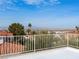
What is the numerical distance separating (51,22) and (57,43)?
23.9ft

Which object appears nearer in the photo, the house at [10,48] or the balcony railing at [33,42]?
the house at [10,48]

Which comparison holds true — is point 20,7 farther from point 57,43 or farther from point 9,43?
point 9,43

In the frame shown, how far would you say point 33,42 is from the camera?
289 inches

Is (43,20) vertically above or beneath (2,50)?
above

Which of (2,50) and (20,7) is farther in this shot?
(20,7)

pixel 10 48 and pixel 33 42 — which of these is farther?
pixel 33 42

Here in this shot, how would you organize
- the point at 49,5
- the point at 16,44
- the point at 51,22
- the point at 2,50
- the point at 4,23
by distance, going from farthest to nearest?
the point at 4,23 < the point at 51,22 < the point at 49,5 < the point at 16,44 < the point at 2,50

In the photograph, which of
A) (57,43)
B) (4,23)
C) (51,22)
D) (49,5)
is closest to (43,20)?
(51,22)

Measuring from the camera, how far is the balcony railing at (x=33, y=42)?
6685 millimetres

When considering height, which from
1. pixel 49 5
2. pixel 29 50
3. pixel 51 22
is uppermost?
pixel 49 5

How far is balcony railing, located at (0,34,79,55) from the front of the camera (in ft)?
21.9

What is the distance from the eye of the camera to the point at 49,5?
14344 millimetres

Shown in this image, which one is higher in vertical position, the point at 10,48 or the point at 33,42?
the point at 33,42

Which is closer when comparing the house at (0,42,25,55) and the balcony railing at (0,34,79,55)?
the house at (0,42,25,55)
